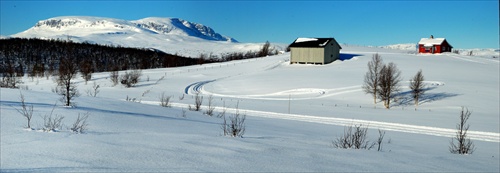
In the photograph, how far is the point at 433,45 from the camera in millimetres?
82875

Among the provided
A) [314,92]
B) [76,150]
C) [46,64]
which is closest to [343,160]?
[76,150]

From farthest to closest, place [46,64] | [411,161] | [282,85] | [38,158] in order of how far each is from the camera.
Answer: [46,64] < [282,85] < [411,161] < [38,158]

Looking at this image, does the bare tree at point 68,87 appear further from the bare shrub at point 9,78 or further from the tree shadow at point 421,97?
the tree shadow at point 421,97

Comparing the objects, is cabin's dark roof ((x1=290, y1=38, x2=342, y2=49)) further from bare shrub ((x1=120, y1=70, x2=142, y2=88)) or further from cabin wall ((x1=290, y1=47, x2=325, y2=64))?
bare shrub ((x1=120, y1=70, x2=142, y2=88))

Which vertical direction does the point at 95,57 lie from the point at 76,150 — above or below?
above

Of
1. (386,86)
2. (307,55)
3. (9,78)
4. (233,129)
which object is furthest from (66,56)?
(233,129)

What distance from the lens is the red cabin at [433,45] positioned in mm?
82812

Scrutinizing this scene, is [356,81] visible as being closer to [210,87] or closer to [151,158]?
[210,87]

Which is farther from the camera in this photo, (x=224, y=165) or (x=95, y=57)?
(x=95, y=57)

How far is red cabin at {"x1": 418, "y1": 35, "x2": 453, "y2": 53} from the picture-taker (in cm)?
8281

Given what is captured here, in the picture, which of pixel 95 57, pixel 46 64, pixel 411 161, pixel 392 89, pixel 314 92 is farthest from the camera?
pixel 95 57

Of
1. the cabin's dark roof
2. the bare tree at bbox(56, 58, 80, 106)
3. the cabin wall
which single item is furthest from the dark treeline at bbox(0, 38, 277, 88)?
the bare tree at bbox(56, 58, 80, 106)

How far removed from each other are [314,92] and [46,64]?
3521 inches

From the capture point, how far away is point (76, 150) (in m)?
3.97
